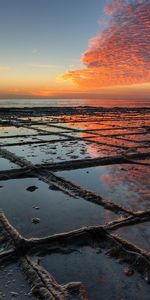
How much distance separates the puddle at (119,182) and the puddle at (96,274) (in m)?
1.64

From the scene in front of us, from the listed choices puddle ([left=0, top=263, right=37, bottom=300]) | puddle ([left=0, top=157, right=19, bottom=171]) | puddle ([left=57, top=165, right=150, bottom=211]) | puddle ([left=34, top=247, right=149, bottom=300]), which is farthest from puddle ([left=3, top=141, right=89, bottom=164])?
puddle ([left=0, top=263, right=37, bottom=300])

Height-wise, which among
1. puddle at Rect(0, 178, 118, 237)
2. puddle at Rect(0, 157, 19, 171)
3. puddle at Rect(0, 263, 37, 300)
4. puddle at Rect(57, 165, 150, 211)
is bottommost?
puddle at Rect(57, 165, 150, 211)

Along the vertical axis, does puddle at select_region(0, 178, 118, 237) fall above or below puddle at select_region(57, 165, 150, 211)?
above

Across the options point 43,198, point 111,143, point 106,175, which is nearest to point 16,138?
point 111,143

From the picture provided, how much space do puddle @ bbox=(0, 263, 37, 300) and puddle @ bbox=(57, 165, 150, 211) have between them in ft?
7.34

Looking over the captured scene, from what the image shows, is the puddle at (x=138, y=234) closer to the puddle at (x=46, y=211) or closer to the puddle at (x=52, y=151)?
the puddle at (x=46, y=211)

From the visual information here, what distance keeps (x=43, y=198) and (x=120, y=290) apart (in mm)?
2636

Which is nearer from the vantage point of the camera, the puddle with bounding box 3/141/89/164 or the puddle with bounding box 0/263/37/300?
the puddle with bounding box 0/263/37/300

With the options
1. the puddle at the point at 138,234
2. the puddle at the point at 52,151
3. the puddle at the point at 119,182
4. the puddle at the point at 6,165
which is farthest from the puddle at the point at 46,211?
the puddle at the point at 52,151

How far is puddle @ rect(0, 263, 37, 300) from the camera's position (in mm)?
2766

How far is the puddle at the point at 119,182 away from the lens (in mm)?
5320

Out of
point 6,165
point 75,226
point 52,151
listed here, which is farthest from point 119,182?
point 52,151

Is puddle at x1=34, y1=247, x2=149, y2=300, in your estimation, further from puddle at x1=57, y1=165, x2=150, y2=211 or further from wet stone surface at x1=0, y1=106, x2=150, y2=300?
puddle at x1=57, y1=165, x2=150, y2=211

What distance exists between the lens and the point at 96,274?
310 centimetres
